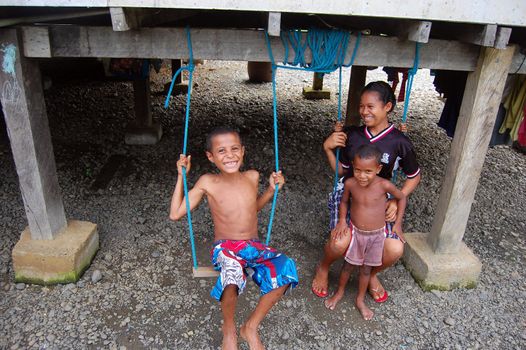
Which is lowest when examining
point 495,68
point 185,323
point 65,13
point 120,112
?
point 185,323

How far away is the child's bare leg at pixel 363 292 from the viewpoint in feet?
10.7

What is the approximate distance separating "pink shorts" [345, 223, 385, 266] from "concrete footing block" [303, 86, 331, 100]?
5234 millimetres

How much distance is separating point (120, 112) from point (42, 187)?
3.71m

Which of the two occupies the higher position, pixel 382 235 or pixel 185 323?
pixel 382 235

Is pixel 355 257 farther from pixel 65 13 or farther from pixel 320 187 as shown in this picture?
pixel 65 13

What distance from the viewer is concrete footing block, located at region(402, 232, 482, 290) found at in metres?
3.55

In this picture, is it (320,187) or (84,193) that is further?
(320,187)

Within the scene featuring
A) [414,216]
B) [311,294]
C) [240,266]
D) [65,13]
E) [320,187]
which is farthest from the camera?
[320,187]

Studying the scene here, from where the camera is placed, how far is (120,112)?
6844 mm

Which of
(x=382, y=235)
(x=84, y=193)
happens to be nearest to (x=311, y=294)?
(x=382, y=235)

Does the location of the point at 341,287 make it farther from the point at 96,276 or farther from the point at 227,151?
the point at 96,276

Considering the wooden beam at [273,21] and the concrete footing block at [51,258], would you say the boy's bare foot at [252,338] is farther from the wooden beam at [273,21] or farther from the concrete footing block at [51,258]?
the wooden beam at [273,21]

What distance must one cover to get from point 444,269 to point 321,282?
37.2 inches

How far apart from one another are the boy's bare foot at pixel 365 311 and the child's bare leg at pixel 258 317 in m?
0.82
